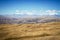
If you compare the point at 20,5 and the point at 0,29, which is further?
the point at 20,5

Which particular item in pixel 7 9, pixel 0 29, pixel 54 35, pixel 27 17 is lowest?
pixel 54 35

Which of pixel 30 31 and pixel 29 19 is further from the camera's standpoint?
pixel 29 19

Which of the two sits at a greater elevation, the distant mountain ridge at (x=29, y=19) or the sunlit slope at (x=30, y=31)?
the distant mountain ridge at (x=29, y=19)

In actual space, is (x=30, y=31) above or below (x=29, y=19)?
below

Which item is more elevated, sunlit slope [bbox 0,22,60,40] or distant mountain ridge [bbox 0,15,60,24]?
distant mountain ridge [bbox 0,15,60,24]

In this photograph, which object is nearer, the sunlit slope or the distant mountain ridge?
the sunlit slope

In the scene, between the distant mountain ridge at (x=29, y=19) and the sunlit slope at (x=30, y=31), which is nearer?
the sunlit slope at (x=30, y=31)

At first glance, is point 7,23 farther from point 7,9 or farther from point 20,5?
point 20,5

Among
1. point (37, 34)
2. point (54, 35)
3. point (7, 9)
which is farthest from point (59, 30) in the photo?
point (7, 9)
